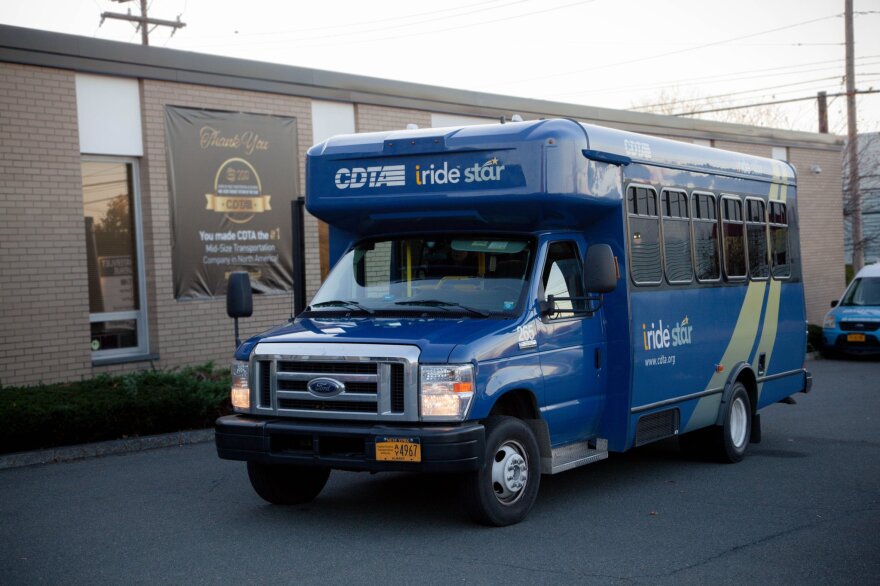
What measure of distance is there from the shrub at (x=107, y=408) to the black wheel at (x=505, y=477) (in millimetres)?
5306

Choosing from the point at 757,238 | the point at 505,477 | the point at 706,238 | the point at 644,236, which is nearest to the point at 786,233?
the point at 757,238

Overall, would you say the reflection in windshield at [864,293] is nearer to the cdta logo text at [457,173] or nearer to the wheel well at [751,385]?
the wheel well at [751,385]

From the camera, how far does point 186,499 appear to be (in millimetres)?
8578

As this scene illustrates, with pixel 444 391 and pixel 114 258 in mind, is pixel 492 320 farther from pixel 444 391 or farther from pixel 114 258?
pixel 114 258

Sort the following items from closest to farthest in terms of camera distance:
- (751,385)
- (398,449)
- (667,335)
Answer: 1. (398,449)
2. (667,335)
3. (751,385)

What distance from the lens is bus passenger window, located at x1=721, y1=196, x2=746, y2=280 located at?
33.9 ft

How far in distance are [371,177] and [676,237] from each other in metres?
2.86

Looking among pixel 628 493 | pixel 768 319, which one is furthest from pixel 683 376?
pixel 768 319

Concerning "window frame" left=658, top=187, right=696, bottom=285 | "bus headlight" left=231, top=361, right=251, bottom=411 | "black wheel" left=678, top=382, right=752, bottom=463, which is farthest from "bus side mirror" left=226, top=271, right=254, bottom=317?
"black wheel" left=678, top=382, right=752, bottom=463

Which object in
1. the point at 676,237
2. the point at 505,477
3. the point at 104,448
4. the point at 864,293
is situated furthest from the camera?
the point at 864,293

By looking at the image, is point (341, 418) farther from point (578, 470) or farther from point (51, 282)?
point (51, 282)

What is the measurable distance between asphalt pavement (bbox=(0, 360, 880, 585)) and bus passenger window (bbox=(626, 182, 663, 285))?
179 cm

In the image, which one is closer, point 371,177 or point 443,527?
point 443,527

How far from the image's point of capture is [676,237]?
30.9 feet
